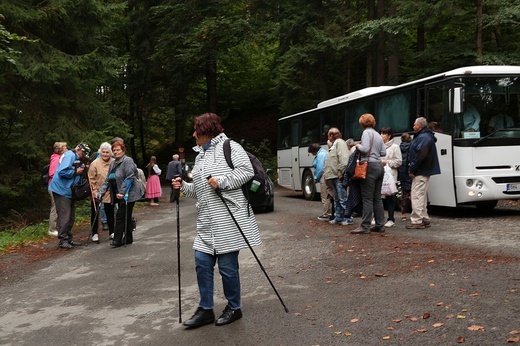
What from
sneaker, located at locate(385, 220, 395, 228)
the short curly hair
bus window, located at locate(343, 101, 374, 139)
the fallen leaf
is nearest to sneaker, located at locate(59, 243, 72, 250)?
the short curly hair

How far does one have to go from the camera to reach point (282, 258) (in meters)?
8.38

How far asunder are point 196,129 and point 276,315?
1962 mm

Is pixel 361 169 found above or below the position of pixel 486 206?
above

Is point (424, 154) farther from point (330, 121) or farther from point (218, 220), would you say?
point (330, 121)

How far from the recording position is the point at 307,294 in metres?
6.06

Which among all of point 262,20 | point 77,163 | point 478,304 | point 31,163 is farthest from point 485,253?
point 262,20

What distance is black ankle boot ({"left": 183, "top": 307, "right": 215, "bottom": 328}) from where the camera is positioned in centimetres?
508

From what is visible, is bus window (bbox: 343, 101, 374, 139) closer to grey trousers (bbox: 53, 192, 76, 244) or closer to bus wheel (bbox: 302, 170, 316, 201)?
bus wheel (bbox: 302, 170, 316, 201)

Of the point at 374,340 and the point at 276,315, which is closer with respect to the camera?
the point at 374,340

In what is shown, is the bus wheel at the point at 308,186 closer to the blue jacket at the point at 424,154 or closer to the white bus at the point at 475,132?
the white bus at the point at 475,132

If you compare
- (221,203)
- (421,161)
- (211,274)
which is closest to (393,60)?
(421,161)

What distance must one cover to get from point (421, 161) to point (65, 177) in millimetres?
6658

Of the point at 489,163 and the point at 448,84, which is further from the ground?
the point at 448,84

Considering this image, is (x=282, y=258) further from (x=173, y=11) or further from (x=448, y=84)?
(x=173, y=11)
